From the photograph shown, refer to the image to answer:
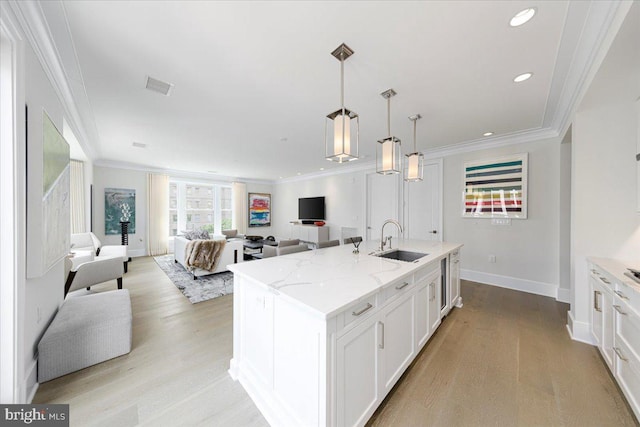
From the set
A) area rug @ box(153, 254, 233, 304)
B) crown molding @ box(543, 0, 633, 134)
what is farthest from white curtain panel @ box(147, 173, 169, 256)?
crown molding @ box(543, 0, 633, 134)

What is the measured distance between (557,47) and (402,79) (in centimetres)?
108

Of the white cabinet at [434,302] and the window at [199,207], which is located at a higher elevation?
the window at [199,207]

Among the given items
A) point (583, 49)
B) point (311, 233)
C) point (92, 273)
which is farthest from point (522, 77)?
point (311, 233)

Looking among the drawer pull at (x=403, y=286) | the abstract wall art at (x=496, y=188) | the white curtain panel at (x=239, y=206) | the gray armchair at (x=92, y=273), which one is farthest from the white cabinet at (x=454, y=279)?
the white curtain panel at (x=239, y=206)

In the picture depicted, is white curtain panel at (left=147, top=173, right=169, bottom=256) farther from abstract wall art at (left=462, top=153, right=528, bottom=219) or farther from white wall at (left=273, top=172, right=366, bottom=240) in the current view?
abstract wall art at (left=462, top=153, right=528, bottom=219)

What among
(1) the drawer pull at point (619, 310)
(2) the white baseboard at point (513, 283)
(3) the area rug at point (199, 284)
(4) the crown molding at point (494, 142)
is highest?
(4) the crown molding at point (494, 142)

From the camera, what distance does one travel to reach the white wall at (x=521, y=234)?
328 cm

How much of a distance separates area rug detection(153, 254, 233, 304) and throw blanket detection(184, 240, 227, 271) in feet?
0.76

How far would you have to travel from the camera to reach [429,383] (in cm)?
167

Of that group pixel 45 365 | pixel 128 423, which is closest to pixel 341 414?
pixel 128 423

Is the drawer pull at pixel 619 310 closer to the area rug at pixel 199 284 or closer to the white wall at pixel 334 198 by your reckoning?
the area rug at pixel 199 284

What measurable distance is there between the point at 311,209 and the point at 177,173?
13.6ft

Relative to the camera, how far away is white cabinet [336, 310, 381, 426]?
1.10 m

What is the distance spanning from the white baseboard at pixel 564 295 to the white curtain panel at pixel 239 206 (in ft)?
25.4
